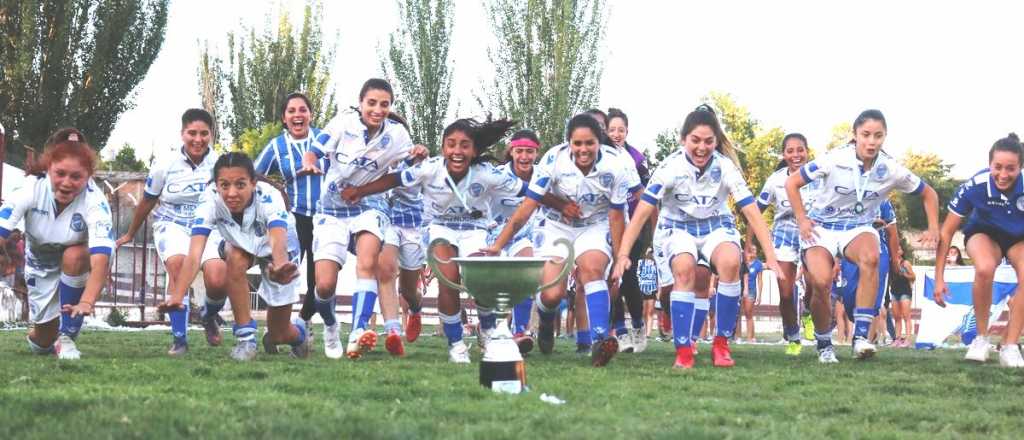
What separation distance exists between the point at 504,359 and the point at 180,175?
4629 mm

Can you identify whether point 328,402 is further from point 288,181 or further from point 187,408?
point 288,181

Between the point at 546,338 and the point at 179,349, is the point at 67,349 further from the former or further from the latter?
the point at 546,338

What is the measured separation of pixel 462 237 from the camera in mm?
9469

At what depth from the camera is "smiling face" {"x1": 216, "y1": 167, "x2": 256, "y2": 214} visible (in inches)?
325

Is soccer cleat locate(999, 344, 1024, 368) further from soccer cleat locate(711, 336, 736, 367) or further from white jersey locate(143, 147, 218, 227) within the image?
white jersey locate(143, 147, 218, 227)

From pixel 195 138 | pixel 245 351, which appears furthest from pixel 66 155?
pixel 245 351

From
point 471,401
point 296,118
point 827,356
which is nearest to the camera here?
point 471,401

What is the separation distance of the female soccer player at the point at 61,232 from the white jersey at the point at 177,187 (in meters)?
1.04

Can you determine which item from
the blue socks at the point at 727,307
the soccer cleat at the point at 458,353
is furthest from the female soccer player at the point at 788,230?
the soccer cleat at the point at 458,353

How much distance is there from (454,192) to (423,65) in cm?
2808

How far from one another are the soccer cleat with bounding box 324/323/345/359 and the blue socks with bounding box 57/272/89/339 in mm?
1839

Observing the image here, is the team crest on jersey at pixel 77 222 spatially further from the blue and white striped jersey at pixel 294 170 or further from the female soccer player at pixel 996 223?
the female soccer player at pixel 996 223

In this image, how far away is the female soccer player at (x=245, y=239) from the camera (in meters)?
8.25

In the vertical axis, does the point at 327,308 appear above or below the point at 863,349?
above
